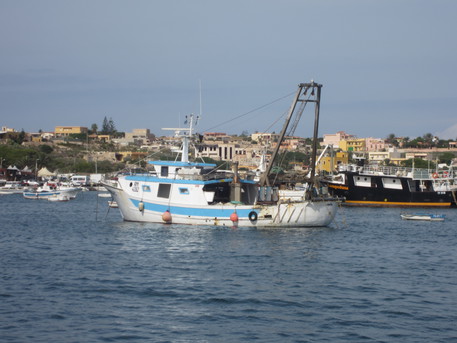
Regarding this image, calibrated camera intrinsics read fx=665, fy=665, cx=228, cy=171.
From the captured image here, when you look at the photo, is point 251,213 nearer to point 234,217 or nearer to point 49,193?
point 234,217

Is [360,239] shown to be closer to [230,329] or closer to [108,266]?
[108,266]

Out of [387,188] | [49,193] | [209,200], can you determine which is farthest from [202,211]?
[49,193]

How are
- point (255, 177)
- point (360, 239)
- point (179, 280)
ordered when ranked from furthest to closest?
point (255, 177)
point (360, 239)
point (179, 280)

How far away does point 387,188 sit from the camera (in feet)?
258

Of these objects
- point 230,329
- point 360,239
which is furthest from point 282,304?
point 360,239

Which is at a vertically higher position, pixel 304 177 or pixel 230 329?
pixel 304 177

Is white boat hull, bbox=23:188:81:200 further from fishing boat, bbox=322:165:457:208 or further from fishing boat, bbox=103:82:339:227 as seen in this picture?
fishing boat, bbox=103:82:339:227

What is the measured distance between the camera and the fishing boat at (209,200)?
1700 inches

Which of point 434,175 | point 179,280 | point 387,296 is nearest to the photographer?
point 387,296

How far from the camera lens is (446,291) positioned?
25.8 metres

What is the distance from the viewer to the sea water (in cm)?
1983

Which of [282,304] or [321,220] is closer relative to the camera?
[282,304]

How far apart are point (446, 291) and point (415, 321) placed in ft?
17.3

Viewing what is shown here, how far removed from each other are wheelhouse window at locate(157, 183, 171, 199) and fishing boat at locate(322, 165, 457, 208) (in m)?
36.0
